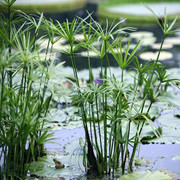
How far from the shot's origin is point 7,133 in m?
1.45

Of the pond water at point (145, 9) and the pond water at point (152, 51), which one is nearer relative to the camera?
the pond water at point (152, 51)

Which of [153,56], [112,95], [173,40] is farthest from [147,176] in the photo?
[173,40]

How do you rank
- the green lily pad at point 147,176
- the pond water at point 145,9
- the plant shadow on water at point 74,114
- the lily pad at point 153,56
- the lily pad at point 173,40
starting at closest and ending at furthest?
1. the plant shadow on water at point 74,114
2. the green lily pad at point 147,176
3. the lily pad at point 153,56
4. the lily pad at point 173,40
5. the pond water at point 145,9

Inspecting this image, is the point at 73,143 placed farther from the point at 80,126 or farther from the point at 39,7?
the point at 39,7

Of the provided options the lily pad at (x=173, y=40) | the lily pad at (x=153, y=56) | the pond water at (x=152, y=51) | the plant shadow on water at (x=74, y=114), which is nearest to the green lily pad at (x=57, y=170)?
the plant shadow on water at (x=74, y=114)

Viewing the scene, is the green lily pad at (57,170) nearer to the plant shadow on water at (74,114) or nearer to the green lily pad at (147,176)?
the plant shadow on water at (74,114)

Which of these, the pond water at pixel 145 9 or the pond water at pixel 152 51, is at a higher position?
the pond water at pixel 145 9

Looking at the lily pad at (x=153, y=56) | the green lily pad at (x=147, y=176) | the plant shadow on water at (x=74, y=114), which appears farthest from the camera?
the lily pad at (x=153, y=56)

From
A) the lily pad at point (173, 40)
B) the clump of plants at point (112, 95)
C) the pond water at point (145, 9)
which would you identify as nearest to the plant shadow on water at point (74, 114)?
the clump of plants at point (112, 95)

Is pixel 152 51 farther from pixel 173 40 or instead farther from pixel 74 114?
pixel 74 114

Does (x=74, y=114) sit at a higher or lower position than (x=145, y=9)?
lower

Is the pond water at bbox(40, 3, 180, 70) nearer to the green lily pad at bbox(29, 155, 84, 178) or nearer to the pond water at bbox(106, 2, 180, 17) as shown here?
the pond water at bbox(106, 2, 180, 17)

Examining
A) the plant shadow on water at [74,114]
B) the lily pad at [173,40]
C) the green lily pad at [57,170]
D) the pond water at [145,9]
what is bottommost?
the green lily pad at [57,170]

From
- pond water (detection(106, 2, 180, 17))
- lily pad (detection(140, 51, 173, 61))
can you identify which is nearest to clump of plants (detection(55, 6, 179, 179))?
lily pad (detection(140, 51, 173, 61))
